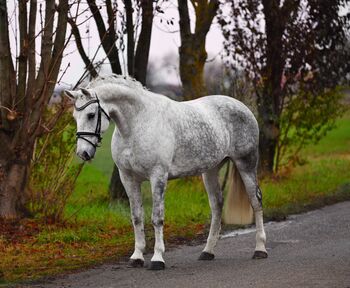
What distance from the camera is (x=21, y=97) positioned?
13.0m

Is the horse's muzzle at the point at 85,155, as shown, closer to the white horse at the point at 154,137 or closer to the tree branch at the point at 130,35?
the white horse at the point at 154,137

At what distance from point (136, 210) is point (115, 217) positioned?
403 centimetres

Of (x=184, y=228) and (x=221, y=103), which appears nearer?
(x=221, y=103)

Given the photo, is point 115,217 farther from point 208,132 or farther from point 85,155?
point 85,155

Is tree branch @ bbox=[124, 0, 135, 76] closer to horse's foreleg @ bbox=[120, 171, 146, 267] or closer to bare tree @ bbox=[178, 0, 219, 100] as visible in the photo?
bare tree @ bbox=[178, 0, 219, 100]

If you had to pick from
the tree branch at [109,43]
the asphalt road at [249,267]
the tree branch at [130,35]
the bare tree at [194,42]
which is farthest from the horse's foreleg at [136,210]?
the bare tree at [194,42]

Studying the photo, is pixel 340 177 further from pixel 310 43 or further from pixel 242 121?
pixel 242 121

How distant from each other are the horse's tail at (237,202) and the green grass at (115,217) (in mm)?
1131

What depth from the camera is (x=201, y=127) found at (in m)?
10.4

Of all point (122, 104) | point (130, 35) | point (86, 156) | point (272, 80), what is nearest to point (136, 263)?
point (86, 156)

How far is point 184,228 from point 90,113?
14.3ft

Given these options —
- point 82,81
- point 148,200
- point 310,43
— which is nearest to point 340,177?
point 310,43

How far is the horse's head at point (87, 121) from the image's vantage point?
9398mm

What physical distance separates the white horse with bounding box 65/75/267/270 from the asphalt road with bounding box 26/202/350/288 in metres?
0.30
